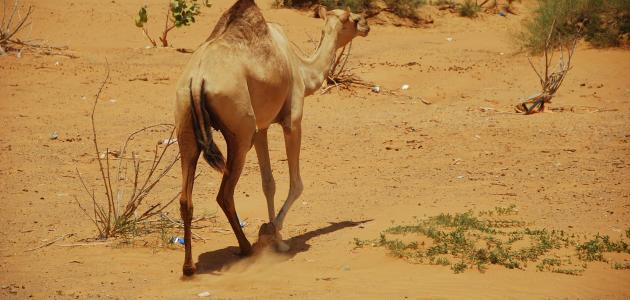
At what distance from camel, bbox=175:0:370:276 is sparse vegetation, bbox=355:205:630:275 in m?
1.12

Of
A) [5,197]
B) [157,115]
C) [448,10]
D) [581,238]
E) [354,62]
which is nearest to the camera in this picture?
[581,238]

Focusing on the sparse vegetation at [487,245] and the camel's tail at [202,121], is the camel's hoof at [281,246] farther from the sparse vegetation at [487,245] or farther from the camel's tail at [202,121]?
the camel's tail at [202,121]

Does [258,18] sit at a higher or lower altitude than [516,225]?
higher

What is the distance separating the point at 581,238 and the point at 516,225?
2.01ft

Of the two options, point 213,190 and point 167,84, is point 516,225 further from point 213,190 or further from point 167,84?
point 167,84

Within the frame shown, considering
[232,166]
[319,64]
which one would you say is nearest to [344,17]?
[319,64]

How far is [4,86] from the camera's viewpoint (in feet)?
43.1

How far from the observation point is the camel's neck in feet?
26.1

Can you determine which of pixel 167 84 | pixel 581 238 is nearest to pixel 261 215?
pixel 581 238

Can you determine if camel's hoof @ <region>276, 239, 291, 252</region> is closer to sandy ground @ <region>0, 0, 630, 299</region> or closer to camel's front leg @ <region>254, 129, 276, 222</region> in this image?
sandy ground @ <region>0, 0, 630, 299</region>

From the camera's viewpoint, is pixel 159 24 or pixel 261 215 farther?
pixel 159 24

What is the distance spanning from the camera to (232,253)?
7168 millimetres

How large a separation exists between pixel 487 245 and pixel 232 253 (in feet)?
7.08

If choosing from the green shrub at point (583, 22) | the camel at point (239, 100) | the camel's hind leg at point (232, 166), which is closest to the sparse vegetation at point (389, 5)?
the green shrub at point (583, 22)
